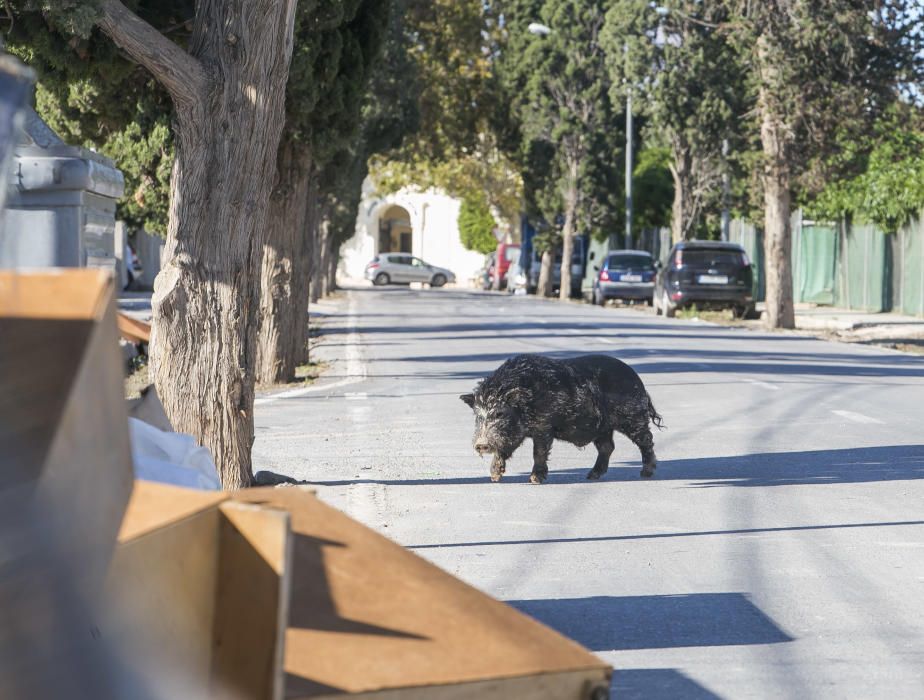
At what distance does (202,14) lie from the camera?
865cm

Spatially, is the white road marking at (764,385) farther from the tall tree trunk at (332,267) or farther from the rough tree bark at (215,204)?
the tall tree trunk at (332,267)

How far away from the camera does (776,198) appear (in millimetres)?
30734

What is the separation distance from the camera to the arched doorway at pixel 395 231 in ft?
340

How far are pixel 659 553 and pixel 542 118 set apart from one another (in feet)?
154

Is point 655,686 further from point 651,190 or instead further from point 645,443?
point 651,190

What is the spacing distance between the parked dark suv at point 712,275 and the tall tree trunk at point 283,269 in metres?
16.6

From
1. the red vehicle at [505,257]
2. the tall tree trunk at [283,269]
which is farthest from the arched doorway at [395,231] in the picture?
the tall tree trunk at [283,269]

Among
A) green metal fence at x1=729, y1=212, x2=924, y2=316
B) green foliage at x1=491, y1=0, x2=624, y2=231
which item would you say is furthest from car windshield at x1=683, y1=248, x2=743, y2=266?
green foliage at x1=491, y1=0, x2=624, y2=231

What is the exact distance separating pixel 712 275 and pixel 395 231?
73.5 m

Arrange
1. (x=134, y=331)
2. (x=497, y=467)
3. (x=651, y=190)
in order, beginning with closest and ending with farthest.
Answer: (x=497, y=467) < (x=134, y=331) < (x=651, y=190)

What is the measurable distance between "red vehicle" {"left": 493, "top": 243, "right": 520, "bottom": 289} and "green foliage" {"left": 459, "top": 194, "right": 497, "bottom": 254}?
19901 millimetres

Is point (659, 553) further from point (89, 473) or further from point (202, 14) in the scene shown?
point (89, 473)

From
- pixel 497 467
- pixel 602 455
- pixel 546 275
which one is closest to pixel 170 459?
pixel 497 467

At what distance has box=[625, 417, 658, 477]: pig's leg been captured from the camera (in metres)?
9.94
